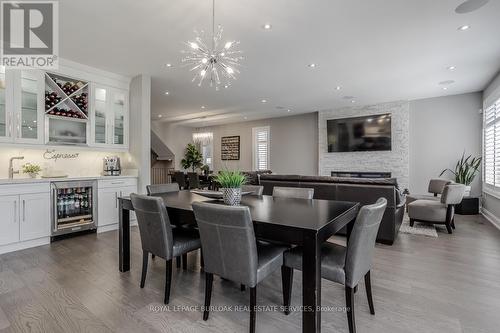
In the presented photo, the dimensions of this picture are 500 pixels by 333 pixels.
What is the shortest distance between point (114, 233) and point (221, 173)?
2915 mm

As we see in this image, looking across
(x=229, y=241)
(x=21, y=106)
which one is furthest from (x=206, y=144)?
(x=229, y=241)

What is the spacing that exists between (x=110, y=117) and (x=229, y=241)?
13.6 ft

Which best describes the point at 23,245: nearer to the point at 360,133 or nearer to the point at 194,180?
the point at 194,180

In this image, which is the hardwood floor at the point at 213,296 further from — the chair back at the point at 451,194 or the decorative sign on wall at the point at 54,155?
the decorative sign on wall at the point at 54,155

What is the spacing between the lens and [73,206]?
13.1 feet

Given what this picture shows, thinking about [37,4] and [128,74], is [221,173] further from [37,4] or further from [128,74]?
[128,74]

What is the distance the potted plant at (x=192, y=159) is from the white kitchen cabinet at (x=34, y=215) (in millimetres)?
6693

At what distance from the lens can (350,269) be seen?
1.66m

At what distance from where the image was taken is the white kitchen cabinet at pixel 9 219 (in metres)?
3.27

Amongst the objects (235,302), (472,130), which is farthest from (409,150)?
(235,302)

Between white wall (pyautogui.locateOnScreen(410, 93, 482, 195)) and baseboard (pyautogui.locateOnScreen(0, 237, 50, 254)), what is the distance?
8.20 metres

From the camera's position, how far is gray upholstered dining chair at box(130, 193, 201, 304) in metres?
2.11

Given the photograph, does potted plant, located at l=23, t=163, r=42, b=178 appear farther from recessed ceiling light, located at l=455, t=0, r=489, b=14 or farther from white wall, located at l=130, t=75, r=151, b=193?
recessed ceiling light, located at l=455, t=0, r=489, b=14

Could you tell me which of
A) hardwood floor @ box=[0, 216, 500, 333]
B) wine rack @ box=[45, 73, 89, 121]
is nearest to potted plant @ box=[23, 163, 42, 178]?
wine rack @ box=[45, 73, 89, 121]
